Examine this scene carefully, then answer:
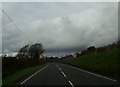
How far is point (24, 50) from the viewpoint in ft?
516

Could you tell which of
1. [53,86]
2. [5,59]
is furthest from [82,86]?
[5,59]

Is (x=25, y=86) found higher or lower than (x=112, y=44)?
lower

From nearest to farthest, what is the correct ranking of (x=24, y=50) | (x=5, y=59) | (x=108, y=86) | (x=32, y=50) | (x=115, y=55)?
(x=108, y=86), (x=5, y=59), (x=115, y=55), (x=24, y=50), (x=32, y=50)

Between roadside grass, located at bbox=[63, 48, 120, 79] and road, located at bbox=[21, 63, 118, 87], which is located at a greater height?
roadside grass, located at bbox=[63, 48, 120, 79]

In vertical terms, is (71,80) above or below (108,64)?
below

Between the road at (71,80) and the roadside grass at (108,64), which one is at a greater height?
the roadside grass at (108,64)

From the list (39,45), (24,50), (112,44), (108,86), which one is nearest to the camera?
(108,86)

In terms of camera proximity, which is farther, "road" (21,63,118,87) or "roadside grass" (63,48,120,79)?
"roadside grass" (63,48,120,79)

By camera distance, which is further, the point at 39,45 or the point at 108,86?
the point at 39,45

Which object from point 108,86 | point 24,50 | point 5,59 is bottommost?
point 108,86

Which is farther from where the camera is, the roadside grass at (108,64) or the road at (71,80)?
the roadside grass at (108,64)

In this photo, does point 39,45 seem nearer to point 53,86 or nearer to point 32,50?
point 32,50

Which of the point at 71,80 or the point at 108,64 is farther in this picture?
the point at 108,64

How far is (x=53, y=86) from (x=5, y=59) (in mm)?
21555
